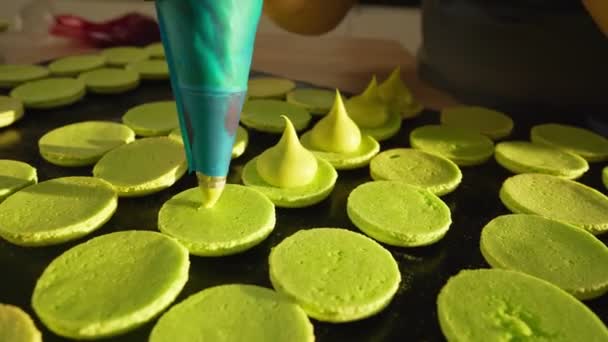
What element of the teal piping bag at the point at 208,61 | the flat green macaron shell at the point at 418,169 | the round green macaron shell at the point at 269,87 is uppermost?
Result: the teal piping bag at the point at 208,61

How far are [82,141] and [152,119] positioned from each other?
158 mm

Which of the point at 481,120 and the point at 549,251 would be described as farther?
the point at 481,120

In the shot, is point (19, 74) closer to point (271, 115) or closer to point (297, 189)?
point (271, 115)

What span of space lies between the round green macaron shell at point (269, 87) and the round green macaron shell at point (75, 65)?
0.44m

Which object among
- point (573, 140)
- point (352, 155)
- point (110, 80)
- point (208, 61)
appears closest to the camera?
point (208, 61)

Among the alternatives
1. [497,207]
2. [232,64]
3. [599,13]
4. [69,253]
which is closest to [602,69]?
[599,13]

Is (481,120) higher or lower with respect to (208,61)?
lower

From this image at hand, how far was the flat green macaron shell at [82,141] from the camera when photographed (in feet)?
3.01

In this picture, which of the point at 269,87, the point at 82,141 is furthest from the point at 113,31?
the point at 82,141

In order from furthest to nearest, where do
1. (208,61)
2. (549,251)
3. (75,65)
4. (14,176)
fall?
1. (75,65)
2. (14,176)
3. (549,251)
4. (208,61)

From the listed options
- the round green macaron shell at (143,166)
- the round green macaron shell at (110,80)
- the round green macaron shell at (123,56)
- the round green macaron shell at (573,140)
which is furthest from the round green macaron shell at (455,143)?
the round green macaron shell at (123,56)

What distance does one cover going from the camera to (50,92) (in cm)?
116

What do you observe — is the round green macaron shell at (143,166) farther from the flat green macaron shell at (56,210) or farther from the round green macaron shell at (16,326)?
the round green macaron shell at (16,326)

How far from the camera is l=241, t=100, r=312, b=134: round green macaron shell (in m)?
1.07
